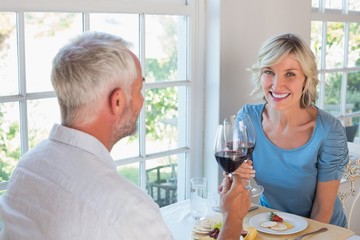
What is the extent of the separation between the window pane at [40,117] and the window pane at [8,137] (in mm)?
47

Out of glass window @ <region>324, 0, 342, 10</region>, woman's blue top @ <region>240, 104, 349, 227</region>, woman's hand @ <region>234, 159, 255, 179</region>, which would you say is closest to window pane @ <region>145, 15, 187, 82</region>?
woman's blue top @ <region>240, 104, 349, 227</region>

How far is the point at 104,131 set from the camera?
1035 mm

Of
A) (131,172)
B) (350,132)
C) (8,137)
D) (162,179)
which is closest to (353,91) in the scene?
(350,132)

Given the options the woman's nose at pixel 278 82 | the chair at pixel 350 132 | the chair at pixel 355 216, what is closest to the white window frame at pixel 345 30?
the chair at pixel 350 132

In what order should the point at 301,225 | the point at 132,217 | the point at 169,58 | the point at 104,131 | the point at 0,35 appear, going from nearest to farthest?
the point at 132,217 → the point at 104,131 → the point at 301,225 → the point at 0,35 → the point at 169,58

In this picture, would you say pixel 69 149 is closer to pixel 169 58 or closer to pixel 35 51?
pixel 35 51

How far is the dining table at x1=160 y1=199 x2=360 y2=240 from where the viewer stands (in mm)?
1457

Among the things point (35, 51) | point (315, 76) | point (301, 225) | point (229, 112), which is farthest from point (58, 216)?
point (229, 112)

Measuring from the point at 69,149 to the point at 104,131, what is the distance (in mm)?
81

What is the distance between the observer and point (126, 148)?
206 cm

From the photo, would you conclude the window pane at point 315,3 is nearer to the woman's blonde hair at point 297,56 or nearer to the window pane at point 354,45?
the window pane at point 354,45

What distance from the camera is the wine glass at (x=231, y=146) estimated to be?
1396 millimetres

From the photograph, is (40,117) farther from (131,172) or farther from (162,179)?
(162,179)

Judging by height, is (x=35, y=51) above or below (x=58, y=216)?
above
